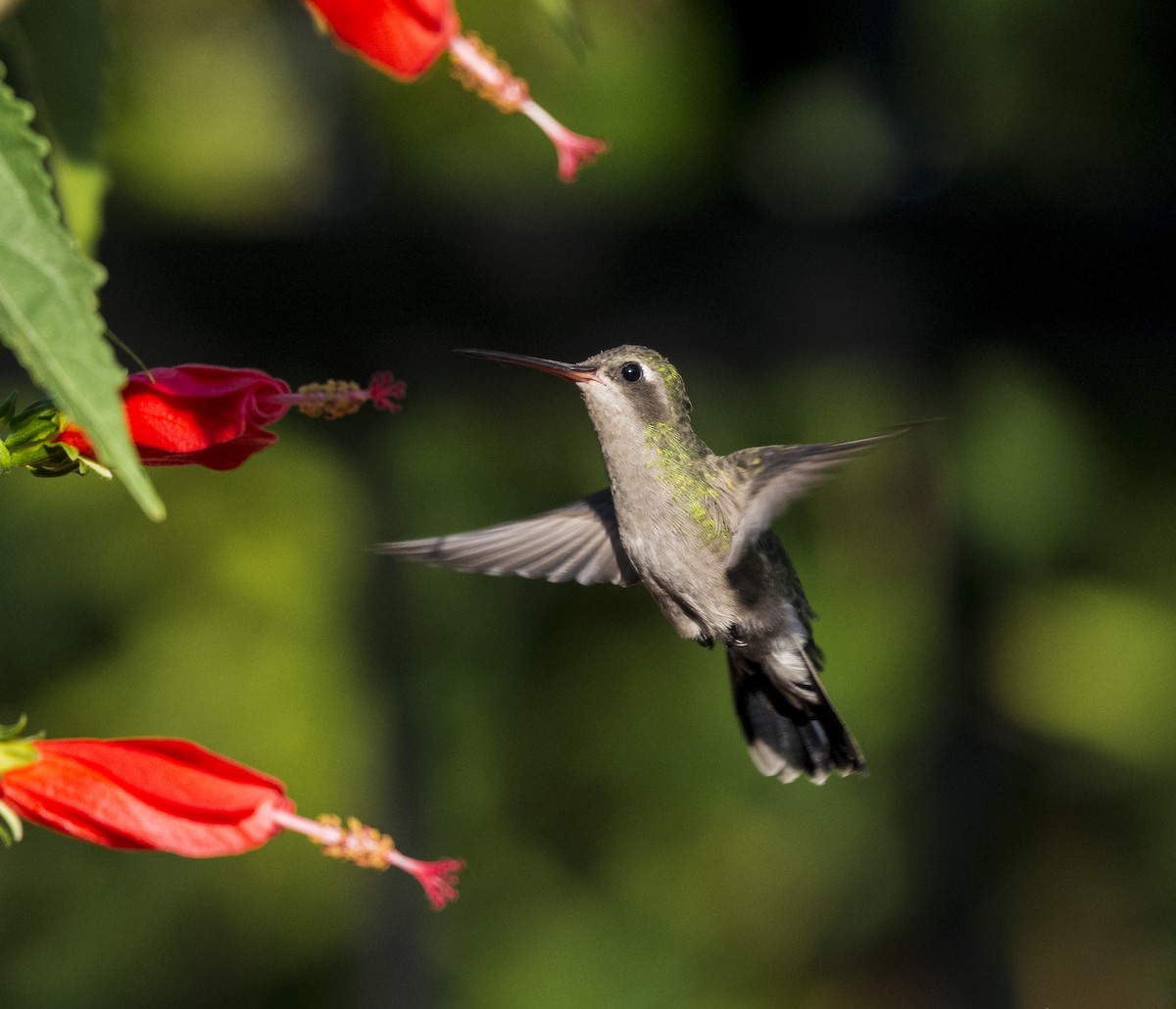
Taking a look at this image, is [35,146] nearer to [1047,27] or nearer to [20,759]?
[20,759]

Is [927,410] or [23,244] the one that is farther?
[927,410]

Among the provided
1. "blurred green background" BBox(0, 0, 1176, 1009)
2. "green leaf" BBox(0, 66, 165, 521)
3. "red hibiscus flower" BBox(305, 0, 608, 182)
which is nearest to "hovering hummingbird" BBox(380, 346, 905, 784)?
"red hibiscus flower" BBox(305, 0, 608, 182)

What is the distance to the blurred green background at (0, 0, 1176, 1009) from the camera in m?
3.08

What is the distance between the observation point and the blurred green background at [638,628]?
3.08 meters

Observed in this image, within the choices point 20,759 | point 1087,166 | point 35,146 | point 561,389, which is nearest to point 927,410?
point 1087,166

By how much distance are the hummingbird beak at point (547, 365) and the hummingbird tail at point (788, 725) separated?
29 cm

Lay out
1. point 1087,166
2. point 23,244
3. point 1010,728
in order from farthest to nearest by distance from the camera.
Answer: point 1010,728 < point 1087,166 < point 23,244

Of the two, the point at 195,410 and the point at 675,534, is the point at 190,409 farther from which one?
the point at 675,534

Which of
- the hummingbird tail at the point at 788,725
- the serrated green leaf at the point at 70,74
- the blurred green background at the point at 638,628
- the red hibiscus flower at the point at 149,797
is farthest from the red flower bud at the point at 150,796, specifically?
the blurred green background at the point at 638,628

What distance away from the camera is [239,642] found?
3105 millimetres

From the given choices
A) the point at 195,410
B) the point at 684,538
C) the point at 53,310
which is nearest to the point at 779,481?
the point at 684,538

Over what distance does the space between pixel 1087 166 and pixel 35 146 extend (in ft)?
9.27

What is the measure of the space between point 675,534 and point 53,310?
2.48 feet

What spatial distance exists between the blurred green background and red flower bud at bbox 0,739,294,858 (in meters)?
2.02
